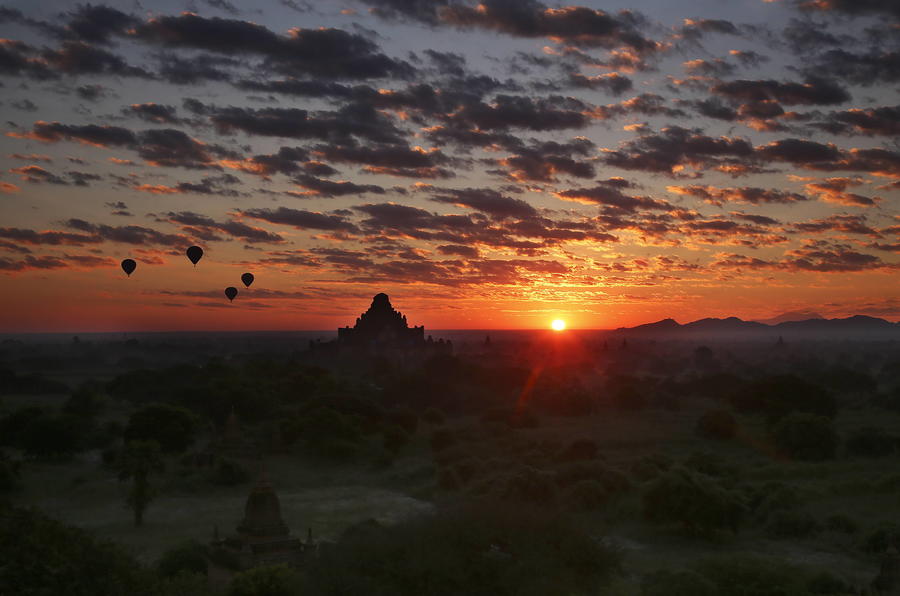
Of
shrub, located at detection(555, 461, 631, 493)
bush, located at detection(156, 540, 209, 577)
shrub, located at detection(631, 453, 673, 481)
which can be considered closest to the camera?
bush, located at detection(156, 540, 209, 577)

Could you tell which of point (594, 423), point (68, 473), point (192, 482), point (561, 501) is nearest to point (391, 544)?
point (561, 501)

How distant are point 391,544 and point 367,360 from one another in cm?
11367

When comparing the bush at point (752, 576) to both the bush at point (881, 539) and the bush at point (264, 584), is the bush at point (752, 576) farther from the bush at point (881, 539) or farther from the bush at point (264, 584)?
the bush at point (264, 584)

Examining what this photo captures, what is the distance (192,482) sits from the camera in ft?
149

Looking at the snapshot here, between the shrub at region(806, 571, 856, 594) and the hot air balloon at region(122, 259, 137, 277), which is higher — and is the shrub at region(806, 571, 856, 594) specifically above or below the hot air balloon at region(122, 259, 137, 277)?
below

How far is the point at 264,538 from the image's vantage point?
87.2 feet

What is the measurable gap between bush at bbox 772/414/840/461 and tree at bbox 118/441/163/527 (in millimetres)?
39737

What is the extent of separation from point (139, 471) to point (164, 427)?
18231mm

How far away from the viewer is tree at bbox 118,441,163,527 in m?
36.5

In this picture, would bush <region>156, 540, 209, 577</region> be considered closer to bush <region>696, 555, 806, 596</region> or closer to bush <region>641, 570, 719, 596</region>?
bush <region>641, 570, 719, 596</region>

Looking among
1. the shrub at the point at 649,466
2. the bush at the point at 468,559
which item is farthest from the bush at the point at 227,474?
the bush at the point at 468,559

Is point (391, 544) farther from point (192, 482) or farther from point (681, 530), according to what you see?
point (192, 482)

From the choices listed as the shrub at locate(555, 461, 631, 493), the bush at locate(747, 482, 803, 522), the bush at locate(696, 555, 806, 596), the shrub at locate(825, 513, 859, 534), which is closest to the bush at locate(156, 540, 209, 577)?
the bush at locate(696, 555, 806, 596)

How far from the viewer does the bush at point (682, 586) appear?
22141mm
